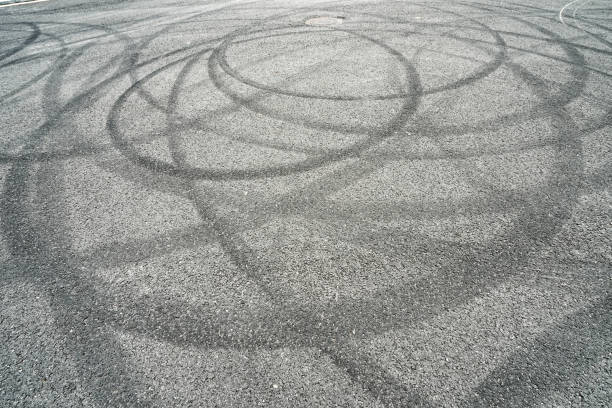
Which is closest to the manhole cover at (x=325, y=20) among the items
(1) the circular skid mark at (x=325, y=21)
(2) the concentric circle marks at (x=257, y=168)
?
(1) the circular skid mark at (x=325, y=21)

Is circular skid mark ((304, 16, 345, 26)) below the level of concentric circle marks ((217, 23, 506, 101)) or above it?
above

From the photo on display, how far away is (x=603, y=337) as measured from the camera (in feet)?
9.34

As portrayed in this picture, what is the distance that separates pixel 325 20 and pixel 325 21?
0.36ft

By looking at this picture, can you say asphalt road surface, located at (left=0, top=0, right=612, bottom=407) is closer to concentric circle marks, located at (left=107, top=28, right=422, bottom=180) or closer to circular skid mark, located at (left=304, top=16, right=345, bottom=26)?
concentric circle marks, located at (left=107, top=28, right=422, bottom=180)

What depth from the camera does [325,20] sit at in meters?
10.5

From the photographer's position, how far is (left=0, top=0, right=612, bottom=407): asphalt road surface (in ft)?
8.96

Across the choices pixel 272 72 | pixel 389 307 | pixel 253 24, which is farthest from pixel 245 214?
pixel 253 24

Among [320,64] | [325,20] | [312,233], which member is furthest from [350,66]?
[312,233]

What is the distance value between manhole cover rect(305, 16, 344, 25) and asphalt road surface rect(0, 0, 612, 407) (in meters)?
3.09

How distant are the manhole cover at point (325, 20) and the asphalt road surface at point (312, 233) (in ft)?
10.1

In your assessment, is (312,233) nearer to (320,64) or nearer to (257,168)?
(257,168)

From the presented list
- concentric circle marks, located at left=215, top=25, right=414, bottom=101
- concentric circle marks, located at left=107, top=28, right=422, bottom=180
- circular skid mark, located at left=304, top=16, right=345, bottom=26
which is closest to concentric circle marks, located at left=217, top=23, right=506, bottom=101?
concentric circle marks, located at left=215, top=25, right=414, bottom=101

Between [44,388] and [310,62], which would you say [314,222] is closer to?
[44,388]

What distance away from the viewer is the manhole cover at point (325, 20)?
1030 centimetres
